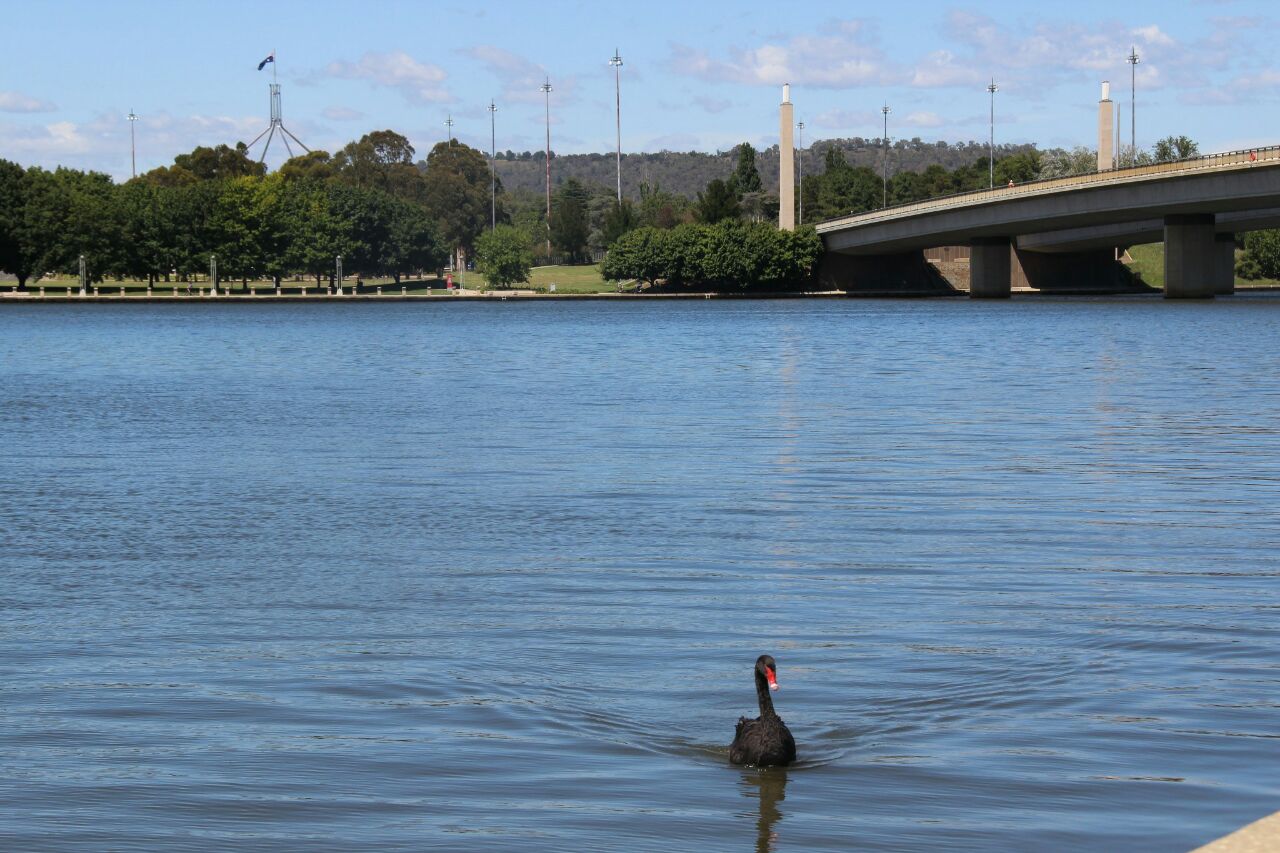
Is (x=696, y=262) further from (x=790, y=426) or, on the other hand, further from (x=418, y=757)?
(x=418, y=757)

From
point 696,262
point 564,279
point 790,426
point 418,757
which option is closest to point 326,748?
point 418,757

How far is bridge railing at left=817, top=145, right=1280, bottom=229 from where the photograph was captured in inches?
3605

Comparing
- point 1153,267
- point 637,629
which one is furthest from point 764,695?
point 1153,267

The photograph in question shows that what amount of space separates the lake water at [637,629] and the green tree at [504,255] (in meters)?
136

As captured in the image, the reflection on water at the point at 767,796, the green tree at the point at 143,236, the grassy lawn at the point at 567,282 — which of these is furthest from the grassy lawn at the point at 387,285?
the reflection on water at the point at 767,796

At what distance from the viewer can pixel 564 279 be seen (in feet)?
620

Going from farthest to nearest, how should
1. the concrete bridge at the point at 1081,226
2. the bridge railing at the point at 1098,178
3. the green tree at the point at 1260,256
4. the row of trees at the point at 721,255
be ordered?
the green tree at the point at 1260,256 < the row of trees at the point at 721,255 < the concrete bridge at the point at 1081,226 < the bridge railing at the point at 1098,178

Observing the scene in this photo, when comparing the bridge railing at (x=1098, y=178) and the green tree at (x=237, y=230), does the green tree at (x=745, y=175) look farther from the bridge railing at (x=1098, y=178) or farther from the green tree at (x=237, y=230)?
the green tree at (x=237, y=230)

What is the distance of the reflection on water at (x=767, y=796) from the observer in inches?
388

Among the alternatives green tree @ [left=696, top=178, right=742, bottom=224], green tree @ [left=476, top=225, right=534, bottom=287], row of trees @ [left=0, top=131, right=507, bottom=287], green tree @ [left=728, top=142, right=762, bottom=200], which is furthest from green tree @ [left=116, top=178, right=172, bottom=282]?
green tree @ [left=728, top=142, right=762, bottom=200]

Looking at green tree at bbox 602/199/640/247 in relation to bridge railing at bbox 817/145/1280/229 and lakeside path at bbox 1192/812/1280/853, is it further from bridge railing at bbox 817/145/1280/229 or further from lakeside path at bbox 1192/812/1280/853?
lakeside path at bbox 1192/812/1280/853

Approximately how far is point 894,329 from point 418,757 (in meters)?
78.7

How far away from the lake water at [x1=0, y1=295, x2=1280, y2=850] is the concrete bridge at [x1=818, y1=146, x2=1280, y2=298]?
63.6 meters

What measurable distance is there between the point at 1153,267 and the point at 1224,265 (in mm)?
41212
